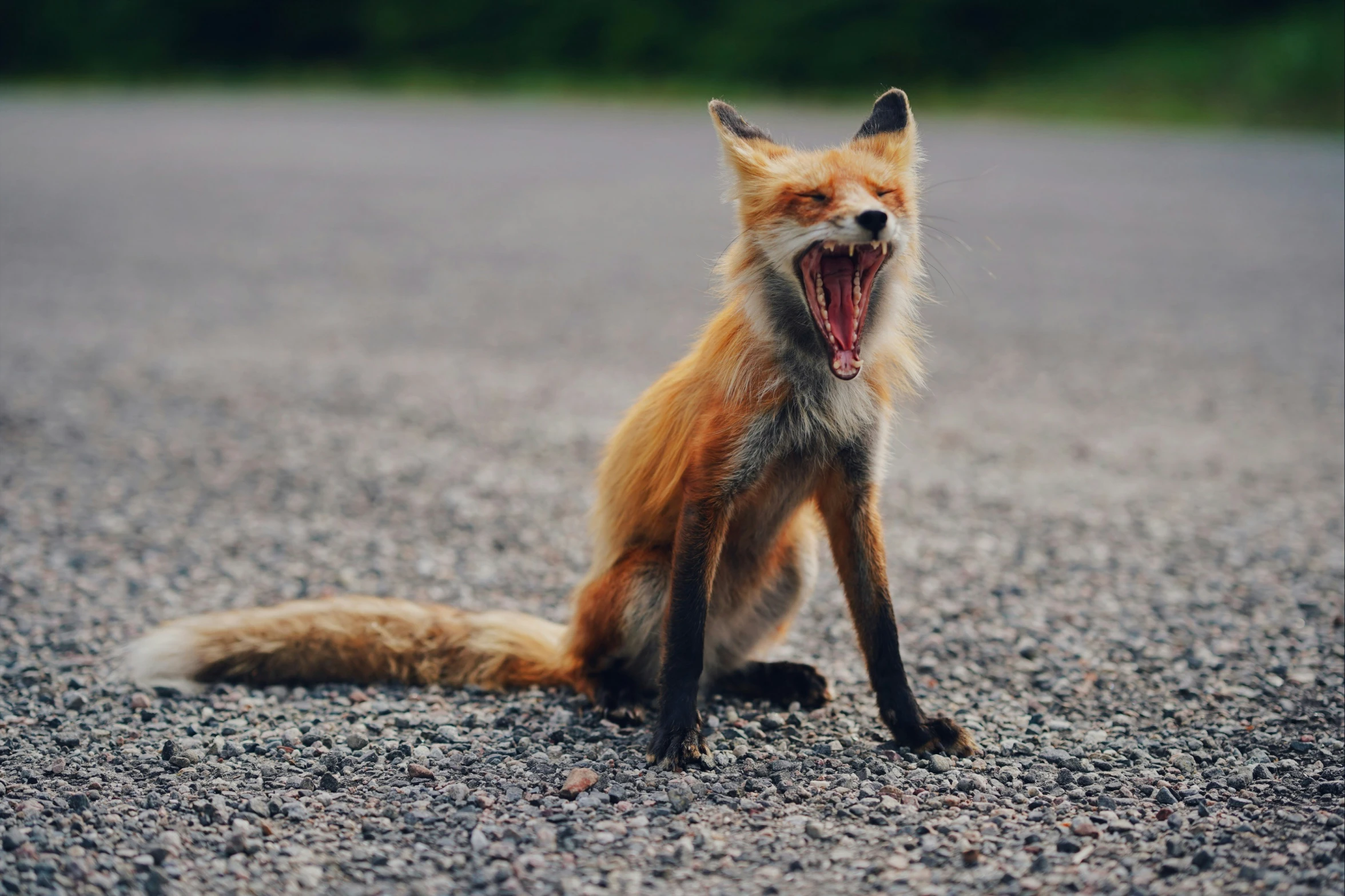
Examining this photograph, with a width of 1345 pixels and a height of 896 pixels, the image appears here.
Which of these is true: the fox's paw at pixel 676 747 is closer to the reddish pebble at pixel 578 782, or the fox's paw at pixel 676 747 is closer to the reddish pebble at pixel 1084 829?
the reddish pebble at pixel 578 782

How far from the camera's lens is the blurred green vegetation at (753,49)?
74.3 ft

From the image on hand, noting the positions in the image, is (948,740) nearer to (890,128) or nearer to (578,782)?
(578,782)

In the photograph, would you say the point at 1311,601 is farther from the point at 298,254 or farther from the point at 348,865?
the point at 298,254

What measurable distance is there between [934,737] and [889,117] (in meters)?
2.14

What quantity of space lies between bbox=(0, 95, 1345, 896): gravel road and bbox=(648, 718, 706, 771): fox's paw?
0.27 feet

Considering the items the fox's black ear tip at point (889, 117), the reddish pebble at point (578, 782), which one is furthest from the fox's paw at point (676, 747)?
the fox's black ear tip at point (889, 117)

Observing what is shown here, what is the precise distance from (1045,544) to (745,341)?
2868mm

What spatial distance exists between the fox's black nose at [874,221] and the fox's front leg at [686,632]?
0.98 m

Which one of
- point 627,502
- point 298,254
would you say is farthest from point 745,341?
point 298,254

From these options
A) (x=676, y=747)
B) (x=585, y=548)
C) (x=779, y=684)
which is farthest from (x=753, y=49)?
(x=676, y=747)

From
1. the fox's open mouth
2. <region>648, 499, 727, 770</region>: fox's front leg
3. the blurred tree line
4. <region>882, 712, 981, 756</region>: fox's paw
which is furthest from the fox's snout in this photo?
the blurred tree line

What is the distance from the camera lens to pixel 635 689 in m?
3.98

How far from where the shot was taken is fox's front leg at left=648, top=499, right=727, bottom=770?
3480 mm

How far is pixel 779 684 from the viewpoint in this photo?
4133mm
